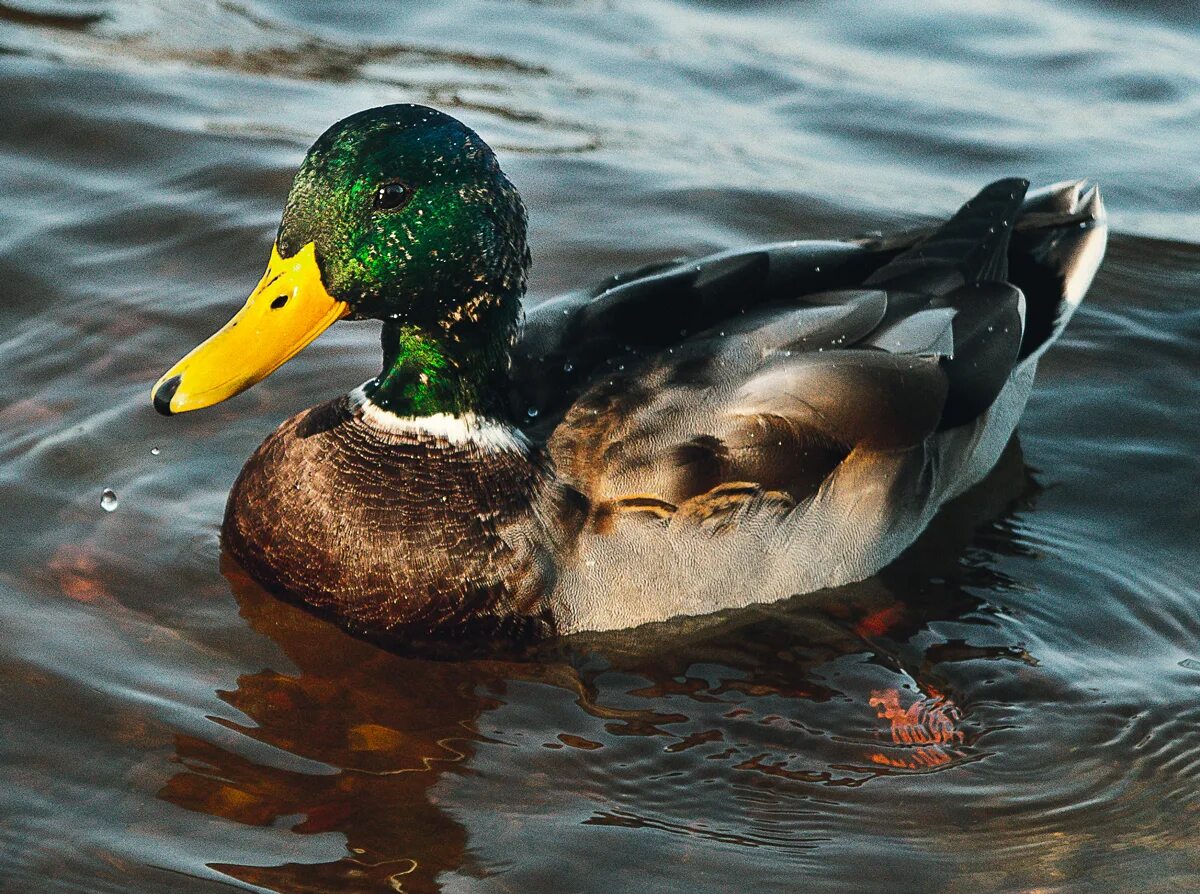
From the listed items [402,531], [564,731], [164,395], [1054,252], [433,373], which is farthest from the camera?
[1054,252]

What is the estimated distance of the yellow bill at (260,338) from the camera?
16.4ft

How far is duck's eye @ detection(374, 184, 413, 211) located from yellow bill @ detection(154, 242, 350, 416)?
9.1 inches

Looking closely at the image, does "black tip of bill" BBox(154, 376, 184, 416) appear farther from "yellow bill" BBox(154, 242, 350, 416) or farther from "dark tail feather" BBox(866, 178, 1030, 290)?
"dark tail feather" BBox(866, 178, 1030, 290)

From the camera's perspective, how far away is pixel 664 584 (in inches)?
216

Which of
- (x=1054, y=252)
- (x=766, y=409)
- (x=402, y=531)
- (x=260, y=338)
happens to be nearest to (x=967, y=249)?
(x=1054, y=252)

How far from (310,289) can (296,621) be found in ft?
3.51

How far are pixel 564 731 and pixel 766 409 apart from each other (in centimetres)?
117

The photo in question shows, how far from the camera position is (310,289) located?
5.13m

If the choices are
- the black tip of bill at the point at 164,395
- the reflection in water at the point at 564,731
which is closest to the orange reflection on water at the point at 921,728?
the reflection in water at the point at 564,731

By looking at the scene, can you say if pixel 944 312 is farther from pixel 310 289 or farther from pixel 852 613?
pixel 310 289

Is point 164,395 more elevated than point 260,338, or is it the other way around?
point 260,338

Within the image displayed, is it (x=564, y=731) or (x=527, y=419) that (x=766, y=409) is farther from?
(x=564, y=731)

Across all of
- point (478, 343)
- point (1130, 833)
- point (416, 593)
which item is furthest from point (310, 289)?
point (1130, 833)

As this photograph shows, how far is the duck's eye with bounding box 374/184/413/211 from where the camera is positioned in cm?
513
